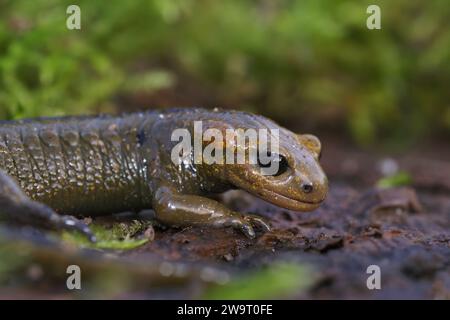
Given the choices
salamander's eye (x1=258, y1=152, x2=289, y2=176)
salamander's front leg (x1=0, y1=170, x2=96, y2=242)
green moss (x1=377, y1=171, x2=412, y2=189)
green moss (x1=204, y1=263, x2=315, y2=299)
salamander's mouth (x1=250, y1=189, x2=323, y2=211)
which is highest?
salamander's eye (x1=258, y1=152, x2=289, y2=176)

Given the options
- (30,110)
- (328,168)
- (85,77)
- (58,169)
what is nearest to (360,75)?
(328,168)

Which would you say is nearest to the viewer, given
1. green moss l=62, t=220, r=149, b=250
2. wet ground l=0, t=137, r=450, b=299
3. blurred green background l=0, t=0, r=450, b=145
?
wet ground l=0, t=137, r=450, b=299

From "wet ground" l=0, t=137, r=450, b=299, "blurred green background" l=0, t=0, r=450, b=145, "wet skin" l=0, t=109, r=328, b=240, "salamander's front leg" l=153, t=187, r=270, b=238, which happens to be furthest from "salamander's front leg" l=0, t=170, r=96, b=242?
"blurred green background" l=0, t=0, r=450, b=145

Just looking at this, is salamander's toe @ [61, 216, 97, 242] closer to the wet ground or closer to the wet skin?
the wet ground

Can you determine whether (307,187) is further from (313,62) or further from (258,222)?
(313,62)

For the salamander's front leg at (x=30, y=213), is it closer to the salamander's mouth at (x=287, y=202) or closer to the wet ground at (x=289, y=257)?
the wet ground at (x=289, y=257)

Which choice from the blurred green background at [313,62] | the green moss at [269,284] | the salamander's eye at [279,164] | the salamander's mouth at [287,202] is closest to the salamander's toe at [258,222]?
the salamander's mouth at [287,202]
